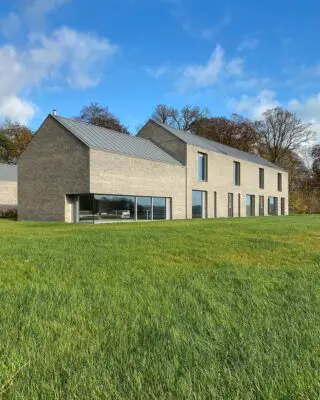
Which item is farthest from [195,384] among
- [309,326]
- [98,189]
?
[98,189]

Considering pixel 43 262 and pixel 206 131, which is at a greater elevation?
pixel 206 131

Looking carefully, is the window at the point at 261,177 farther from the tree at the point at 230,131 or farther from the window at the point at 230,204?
the tree at the point at 230,131

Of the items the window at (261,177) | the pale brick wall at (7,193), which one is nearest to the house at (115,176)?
the window at (261,177)

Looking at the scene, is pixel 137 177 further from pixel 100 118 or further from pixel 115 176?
pixel 100 118

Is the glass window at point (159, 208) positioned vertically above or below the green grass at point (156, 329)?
above

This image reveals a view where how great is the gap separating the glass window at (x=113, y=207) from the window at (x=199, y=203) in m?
6.94

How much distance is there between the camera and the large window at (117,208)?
71.3 ft

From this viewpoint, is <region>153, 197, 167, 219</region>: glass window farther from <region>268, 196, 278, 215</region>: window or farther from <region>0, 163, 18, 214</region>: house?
<region>268, 196, 278, 215</region>: window

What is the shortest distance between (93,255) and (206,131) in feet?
150

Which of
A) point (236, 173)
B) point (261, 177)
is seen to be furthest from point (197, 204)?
point (261, 177)

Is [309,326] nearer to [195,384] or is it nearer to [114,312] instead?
[195,384]

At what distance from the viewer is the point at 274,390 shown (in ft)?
7.88

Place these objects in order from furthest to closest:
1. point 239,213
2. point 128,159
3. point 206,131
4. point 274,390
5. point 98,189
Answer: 1. point 206,131
2. point 239,213
3. point 128,159
4. point 98,189
5. point 274,390

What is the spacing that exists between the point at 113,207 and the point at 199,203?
9.60 meters
